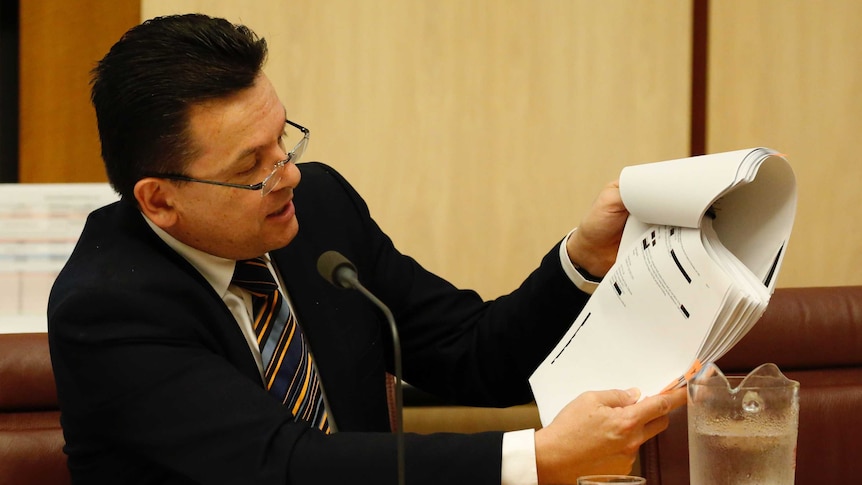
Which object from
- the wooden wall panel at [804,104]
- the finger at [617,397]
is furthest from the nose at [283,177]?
the wooden wall panel at [804,104]

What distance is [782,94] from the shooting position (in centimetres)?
223

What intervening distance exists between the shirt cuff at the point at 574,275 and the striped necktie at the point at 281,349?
0.40 metres

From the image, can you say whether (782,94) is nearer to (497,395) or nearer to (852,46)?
(852,46)

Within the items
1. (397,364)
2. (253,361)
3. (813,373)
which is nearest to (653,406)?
(397,364)

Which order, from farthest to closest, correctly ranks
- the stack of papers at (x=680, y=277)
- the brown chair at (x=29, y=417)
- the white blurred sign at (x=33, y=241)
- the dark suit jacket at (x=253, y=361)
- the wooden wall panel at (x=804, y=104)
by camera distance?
the wooden wall panel at (x=804, y=104) < the white blurred sign at (x=33, y=241) < the brown chair at (x=29, y=417) < the dark suit jacket at (x=253, y=361) < the stack of papers at (x=680, y=277)

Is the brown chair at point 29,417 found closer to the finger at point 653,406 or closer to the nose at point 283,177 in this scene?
the nose at point 283,177

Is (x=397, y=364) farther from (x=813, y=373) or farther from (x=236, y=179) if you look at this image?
(x=813, y=373)

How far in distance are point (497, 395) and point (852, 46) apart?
1.34 m

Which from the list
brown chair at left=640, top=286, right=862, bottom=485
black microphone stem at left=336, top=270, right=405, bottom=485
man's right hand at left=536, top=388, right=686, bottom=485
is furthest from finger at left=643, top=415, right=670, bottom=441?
brown chair at left=640, top=286, right=862, bottom=485

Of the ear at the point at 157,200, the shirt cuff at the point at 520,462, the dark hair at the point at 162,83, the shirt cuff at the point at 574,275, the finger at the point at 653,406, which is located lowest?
the shirt cuff at the point at 520,462

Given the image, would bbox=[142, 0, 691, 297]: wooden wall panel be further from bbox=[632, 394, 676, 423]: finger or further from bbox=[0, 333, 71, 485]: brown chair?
bbox=[632, 394, 676, 423]: finger

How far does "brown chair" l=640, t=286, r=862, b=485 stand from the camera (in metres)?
1.52

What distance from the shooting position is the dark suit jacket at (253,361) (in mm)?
1088

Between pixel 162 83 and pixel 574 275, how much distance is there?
0.62m
